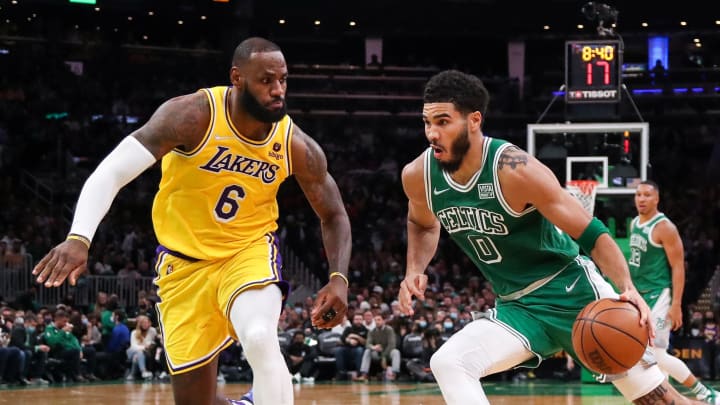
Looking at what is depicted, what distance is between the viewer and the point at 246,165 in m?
5.70

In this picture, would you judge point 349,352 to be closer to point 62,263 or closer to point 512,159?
point 512,159

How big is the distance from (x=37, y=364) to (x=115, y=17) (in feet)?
55.3

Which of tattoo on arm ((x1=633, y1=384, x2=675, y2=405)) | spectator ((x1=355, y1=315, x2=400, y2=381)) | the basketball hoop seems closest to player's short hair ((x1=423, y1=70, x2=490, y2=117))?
tattoo on arm ((x1=633, y1=384, x2=675, y2=405))

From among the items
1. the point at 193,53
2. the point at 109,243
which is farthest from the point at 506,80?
the point at 109,243

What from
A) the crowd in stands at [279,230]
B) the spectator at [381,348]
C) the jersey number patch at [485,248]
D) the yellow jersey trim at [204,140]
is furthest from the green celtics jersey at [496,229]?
the spectator at [381,348]

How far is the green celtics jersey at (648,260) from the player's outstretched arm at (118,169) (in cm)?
651

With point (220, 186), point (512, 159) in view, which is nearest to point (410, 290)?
point (512, 159)

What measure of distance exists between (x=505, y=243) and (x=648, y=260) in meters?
5.78

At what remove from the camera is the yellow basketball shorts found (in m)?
5.68

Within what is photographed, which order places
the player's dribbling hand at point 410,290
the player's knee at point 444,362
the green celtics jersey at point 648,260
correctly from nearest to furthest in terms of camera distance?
the player's knee at point 444,362 < the player's dribbling hand at point 410,290 < the green celtics jersey at point 648,260

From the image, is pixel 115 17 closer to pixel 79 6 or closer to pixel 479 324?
pixel 79 6

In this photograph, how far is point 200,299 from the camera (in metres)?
5.72

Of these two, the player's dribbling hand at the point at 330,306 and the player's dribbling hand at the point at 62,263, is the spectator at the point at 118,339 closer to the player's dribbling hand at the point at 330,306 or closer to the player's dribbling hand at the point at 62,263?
the player's dribbling hand at the point at 330,306

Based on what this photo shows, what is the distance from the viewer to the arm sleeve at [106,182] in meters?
4.85
